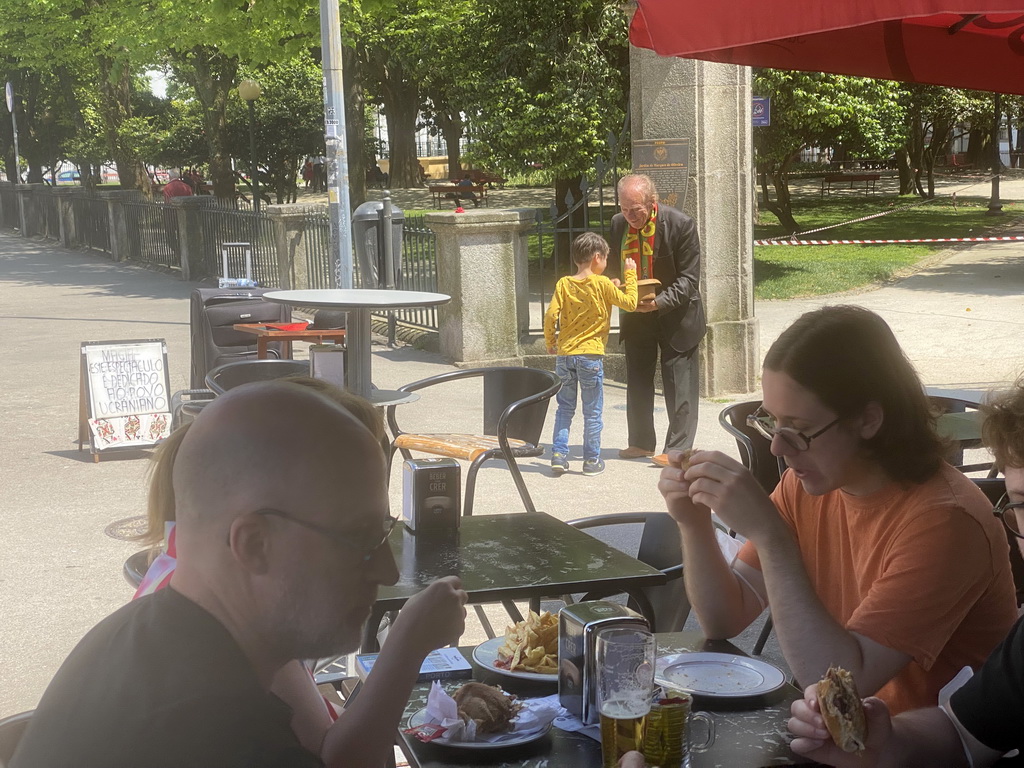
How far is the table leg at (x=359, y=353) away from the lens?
689 cm

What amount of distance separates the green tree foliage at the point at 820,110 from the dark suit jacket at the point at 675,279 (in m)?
9.05

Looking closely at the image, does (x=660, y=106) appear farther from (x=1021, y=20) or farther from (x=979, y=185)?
(x=979, y=185)

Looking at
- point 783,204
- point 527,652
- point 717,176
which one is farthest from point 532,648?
point 783,204

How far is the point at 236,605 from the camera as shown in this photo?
1.60 metres

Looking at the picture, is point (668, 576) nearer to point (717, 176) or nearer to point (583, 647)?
point (583, 647)

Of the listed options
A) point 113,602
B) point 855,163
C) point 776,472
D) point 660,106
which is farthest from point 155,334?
point 855,163

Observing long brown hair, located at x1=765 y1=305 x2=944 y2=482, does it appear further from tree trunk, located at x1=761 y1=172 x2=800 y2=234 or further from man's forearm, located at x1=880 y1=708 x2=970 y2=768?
tree trunk, located at x1=761 y1=172 x2=800 y2=234

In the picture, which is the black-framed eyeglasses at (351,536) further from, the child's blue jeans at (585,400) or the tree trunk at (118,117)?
the tree trunk at (118,117)

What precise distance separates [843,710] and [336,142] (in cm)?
1081

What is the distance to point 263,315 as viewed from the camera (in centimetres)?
876

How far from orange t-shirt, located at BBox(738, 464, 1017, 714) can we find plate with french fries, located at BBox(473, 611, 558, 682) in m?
0.63

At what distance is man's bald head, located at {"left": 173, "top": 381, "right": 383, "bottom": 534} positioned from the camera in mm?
1587

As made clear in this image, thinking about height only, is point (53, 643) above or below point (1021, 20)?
below

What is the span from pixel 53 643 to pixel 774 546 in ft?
11.9
